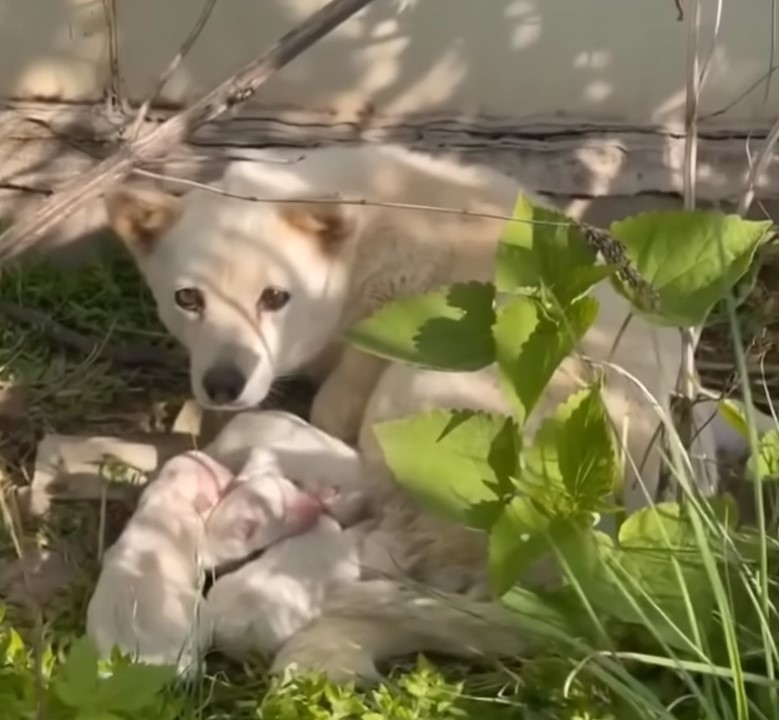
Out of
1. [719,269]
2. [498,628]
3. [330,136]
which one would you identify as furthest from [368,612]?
[330,136]

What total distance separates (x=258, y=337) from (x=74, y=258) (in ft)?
2.10

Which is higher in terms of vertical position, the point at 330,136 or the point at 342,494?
the point at 330,136

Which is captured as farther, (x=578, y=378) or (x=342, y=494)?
(x=342, y=494)

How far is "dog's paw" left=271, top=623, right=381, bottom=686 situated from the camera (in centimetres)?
137

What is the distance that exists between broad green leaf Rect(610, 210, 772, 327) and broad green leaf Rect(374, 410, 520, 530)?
7.4 inches

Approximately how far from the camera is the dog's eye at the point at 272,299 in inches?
67.6

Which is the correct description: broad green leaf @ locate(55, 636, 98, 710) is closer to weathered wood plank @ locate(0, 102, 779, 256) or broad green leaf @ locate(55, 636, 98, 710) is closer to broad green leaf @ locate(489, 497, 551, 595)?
broad green leaf @ locate(489, 497, 551, 595)

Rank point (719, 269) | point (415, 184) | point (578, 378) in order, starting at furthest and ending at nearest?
1. point (415, 184)
2. point (578, 378)
3. point (719, 269)

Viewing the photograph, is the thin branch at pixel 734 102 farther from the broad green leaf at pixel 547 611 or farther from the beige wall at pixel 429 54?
the broad green leaf at pixel 547 611

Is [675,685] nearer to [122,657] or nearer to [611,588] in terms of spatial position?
[611,588]

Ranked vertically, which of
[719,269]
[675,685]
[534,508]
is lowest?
[675,685]

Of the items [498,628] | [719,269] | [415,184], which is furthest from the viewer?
[415,184]

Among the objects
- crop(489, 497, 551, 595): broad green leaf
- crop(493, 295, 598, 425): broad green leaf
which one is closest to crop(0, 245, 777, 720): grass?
crop(489, 497, 551, 595): broad green leaf

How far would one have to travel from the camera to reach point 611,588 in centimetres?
117
